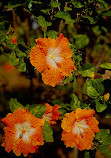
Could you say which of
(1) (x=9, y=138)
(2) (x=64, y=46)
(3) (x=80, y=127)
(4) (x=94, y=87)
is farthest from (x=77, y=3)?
(1) (x=9, y=138)

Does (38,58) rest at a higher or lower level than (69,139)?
higher

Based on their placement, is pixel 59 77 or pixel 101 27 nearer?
pixel 59 77

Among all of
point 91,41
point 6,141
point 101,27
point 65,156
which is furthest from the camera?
point 65,156

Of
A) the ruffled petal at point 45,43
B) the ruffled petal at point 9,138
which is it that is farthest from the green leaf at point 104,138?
the ruffled petal at point 45,43

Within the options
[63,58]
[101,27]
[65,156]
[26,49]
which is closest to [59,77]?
[63,58]

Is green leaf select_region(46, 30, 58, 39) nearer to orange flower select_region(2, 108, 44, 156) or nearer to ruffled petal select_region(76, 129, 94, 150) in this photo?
orange flower select_region(2, 108, 44, 156)

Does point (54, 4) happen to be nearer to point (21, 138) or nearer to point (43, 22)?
point (43, 22)

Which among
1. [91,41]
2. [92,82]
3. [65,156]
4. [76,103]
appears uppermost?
[92,82]

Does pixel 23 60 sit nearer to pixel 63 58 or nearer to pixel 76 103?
pixel 63 58
